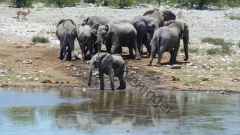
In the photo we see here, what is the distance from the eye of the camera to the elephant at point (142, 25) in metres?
26.2

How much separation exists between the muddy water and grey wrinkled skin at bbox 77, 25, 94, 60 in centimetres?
430

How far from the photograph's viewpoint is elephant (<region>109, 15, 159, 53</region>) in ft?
85.9

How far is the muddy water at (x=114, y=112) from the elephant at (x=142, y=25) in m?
5.92

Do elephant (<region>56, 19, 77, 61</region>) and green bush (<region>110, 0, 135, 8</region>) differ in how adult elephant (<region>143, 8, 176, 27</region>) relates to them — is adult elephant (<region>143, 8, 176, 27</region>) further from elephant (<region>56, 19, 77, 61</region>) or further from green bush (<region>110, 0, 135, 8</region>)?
green bush (<region>110, 0, 135, 8</region>)

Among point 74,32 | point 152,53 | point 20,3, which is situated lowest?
point 20,3

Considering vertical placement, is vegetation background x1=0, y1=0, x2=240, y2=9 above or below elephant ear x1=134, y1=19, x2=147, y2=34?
below

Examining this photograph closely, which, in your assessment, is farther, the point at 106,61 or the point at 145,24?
the point at 145,24

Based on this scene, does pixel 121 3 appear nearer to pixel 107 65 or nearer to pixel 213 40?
pixel 213 40

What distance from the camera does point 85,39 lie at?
24641 mm

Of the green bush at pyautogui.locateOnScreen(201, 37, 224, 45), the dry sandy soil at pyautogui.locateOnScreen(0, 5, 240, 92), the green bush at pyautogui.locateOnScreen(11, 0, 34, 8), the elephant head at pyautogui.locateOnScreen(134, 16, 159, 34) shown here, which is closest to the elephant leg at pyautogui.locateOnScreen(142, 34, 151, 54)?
the elephant head at pyautogui.locateOnScreen(134, 16, 159, 34)

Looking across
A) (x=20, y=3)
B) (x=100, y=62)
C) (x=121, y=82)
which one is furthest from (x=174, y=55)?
(x=20, y=3)

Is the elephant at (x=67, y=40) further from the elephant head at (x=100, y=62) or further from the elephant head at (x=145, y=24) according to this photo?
the elephant head at (x=100, y=62)

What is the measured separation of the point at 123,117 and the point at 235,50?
12889 mm

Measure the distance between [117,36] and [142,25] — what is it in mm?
1775
